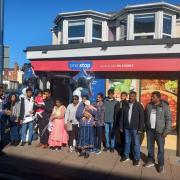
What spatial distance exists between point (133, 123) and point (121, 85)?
9.34 ft

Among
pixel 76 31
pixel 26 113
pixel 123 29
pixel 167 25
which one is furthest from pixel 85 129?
pixel 76 31

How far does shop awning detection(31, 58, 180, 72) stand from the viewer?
11258mm

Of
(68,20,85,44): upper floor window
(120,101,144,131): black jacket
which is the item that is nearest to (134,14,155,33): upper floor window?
(68,20,85,44): upper floor window

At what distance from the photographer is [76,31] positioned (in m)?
17.5

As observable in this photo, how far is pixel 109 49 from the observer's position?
39.9 feet

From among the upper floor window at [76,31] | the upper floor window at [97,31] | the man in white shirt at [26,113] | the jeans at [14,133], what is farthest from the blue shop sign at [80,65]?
the upper floor window at [97,31]

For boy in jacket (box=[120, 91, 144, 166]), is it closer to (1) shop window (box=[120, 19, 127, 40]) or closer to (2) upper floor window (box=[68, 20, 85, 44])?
(1) shop window (box=[120, 19, 127, 40])

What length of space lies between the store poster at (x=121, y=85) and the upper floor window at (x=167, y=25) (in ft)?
15.1

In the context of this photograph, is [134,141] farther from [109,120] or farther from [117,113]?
[109,120]

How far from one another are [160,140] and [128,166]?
1112mm

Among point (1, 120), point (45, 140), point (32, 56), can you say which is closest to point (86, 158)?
point (45, 140)

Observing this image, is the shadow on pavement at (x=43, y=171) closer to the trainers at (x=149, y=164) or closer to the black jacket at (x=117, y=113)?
the trainers at (x=149, y=164)

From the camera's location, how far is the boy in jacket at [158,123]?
870 cm

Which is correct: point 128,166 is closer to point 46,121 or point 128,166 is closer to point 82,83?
point 46,121
